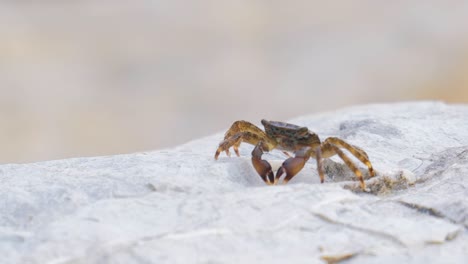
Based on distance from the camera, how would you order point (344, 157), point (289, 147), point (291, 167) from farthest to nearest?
point (289, 147) → point (344, 157) → point (291, 167)

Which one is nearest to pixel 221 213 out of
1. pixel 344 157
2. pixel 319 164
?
pixel 319 164

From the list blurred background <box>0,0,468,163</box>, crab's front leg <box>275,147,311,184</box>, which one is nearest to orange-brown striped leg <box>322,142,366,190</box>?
crab's front leg <box>275,147,311,184</box>

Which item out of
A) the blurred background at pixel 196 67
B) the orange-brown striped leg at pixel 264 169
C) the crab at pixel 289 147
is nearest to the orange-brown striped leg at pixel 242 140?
the crab at pixel 289 147

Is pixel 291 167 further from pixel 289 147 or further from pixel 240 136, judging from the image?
pixel 240 136

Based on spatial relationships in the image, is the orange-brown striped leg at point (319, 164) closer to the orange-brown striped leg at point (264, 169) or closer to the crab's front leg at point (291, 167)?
the crab's front leg at point (291, 167)

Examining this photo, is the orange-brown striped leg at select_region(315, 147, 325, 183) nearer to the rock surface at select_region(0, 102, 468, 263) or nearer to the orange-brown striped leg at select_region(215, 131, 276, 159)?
the rock surface at select_region(0, 102, 468, 263)

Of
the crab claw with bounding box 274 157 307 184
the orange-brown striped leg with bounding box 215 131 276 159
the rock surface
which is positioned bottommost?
the rock surface

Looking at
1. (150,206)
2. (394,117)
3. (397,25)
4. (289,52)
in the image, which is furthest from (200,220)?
(397,25)
